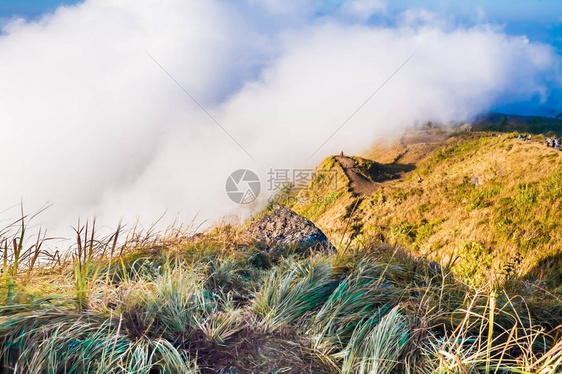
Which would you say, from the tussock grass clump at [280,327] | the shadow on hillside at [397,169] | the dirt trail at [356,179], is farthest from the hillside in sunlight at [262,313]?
the shadow on hillside at [397,169]

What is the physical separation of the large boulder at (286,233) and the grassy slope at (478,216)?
1.41ft

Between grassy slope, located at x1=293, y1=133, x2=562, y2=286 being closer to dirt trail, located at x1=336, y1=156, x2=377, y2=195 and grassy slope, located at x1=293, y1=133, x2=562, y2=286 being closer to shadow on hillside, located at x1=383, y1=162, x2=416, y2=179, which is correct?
dirt trail, located at x1=336, y1=156, x2=377, y2=195

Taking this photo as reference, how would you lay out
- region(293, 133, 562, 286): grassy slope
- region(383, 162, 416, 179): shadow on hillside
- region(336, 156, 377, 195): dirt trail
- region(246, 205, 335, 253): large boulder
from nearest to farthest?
region(246, 205, 335, 253): large boulder
region(293, 133, 562, 286): grassy slope
region(336, 156, 377, 195): dirt trail
region(383, 162, 416, 179): shadow on hillside

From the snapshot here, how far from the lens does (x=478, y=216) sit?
577 inches

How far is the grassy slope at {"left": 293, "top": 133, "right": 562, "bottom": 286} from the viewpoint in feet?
26.3

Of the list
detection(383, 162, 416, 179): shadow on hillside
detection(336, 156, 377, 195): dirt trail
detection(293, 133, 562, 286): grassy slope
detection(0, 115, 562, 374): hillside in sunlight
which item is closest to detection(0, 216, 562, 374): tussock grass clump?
detection(0, 115, 562, 374): hillside in sunlight

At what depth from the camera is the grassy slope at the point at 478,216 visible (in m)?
8.03

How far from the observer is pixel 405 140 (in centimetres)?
4666

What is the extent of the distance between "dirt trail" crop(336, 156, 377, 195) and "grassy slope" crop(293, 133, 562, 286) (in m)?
0.71

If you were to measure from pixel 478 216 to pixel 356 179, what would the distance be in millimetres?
16728

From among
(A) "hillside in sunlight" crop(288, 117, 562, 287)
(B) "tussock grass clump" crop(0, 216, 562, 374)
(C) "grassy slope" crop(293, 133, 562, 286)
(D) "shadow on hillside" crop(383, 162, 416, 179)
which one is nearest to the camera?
(B) "tussock grass clump" crop(0, 216, 562, 374)

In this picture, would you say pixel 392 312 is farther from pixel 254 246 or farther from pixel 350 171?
pixel 350 171

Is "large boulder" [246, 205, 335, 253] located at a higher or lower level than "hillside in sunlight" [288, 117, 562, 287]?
lower

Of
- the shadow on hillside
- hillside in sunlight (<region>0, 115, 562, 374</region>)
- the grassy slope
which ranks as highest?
the shadow on hillside
